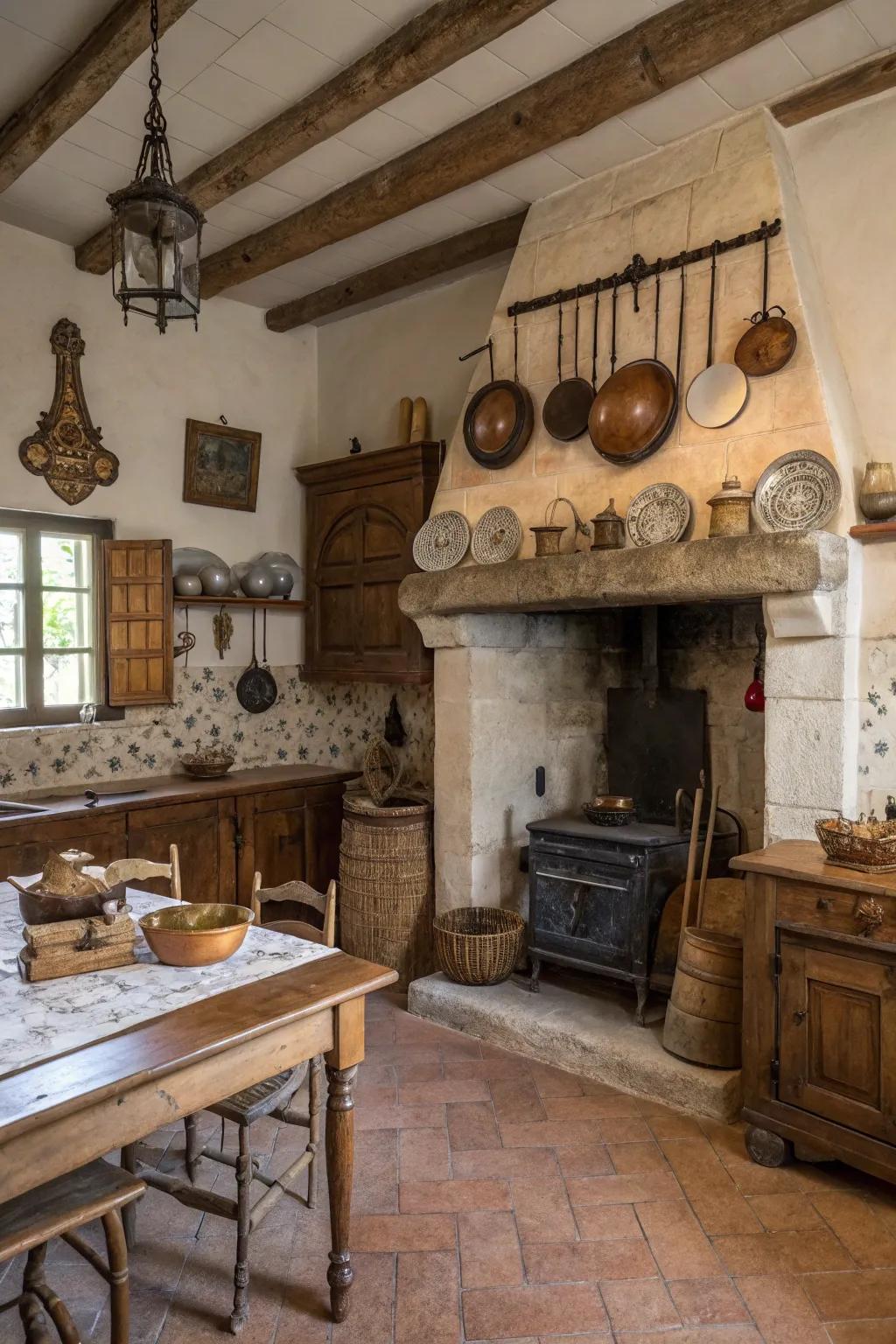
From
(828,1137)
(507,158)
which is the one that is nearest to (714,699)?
(828,1137)

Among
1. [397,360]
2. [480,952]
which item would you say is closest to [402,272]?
[397,360]

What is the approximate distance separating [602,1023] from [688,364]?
2.71 metres

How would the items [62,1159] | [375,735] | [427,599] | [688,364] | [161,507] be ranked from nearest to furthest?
1. [62,1159]
2. [688,364]
3. [427,599]
4. [161,507]
5. [375,735]

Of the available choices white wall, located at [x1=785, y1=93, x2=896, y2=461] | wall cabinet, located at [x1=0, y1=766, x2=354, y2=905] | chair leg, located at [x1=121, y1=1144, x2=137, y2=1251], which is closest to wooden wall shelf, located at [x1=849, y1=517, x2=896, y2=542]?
white wall, located at [x1=785, y1=93, x2=896, y2=461]

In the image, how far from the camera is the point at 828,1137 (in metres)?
2.82

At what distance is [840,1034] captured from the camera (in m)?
2.81

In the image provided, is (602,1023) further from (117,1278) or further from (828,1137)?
(117,1278)

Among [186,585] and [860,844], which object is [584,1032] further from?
[186,585]

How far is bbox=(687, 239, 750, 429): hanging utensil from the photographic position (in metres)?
3.46

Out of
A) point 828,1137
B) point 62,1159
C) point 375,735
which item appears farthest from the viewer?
point 375,735

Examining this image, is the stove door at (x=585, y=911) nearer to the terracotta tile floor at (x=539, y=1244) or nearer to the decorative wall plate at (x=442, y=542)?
the terracotta tile floor at (x=539, y=1244)

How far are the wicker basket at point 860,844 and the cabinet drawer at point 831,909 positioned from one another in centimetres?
12

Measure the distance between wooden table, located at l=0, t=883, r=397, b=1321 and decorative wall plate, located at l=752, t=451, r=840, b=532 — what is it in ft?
6.93

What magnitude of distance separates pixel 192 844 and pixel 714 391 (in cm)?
323
